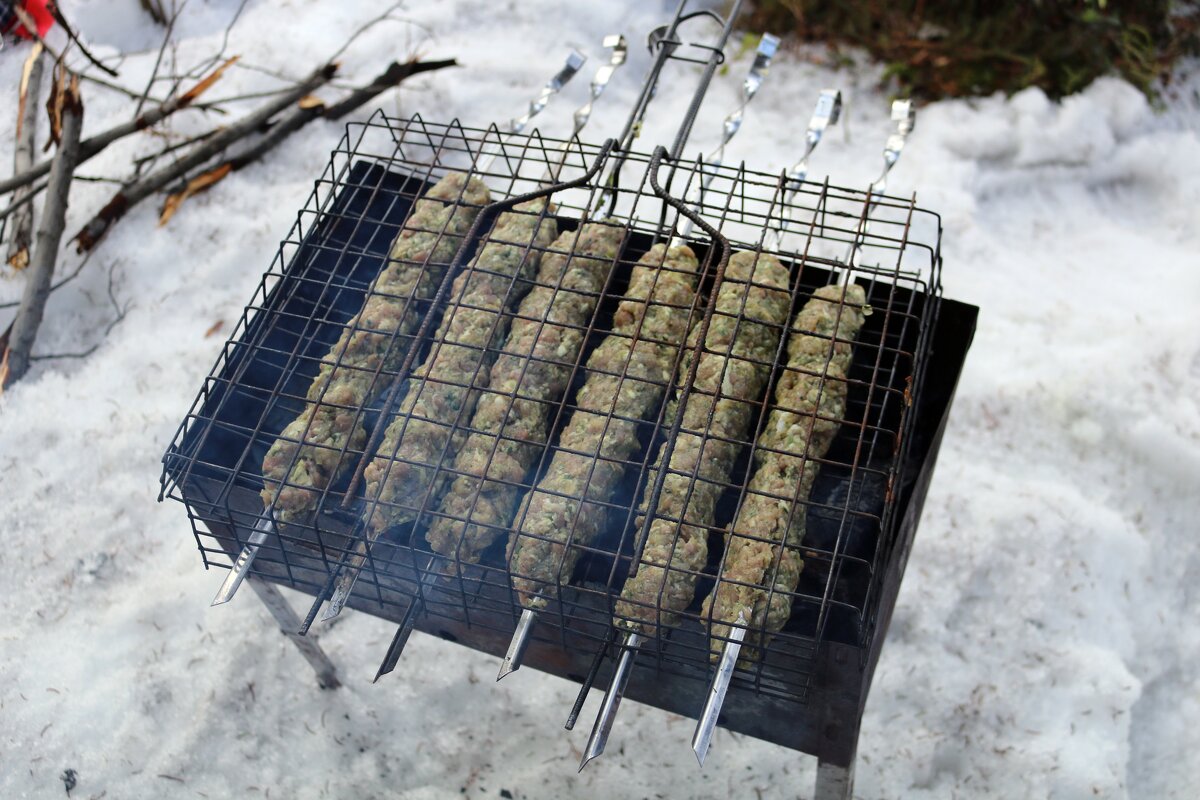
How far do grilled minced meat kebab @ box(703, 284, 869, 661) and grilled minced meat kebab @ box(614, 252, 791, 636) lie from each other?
0.30ft

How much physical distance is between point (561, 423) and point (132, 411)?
112 inches

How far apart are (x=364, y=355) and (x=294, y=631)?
1.23 meters

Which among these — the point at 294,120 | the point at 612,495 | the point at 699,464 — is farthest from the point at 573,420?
the point at 294,120

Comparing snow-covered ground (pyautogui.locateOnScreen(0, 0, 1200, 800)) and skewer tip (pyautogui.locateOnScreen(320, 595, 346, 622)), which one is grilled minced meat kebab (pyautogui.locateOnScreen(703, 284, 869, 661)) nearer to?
skewer tip (pyautogui.locateOnScreen(320, 595, 346, 622))

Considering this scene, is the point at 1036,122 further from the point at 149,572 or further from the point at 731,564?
the point at 149,572

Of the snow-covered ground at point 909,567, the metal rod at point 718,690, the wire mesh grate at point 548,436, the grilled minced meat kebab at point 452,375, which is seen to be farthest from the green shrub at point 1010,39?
the metal rod at point 718,690

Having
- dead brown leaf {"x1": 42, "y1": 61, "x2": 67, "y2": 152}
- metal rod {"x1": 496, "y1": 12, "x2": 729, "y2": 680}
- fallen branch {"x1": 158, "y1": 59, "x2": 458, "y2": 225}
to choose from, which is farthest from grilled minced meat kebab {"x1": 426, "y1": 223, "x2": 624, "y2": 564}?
dead brown leaf {"x1": 42, "y1": 61, "x2": 67, "y2": 152}

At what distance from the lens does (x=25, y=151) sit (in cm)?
586

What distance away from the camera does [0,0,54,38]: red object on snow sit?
6.44 metres

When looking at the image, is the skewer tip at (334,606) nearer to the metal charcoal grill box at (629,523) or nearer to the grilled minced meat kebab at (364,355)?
the metal charcoal grill box at (629,523)

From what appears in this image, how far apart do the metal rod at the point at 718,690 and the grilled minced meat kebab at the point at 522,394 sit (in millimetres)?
692

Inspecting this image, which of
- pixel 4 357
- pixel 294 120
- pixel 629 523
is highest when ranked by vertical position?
pixel 294 120

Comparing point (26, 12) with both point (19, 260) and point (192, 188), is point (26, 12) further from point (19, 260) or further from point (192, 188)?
point (19, 260)

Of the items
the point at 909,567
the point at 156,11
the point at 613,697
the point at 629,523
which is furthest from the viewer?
the point at 156,11
